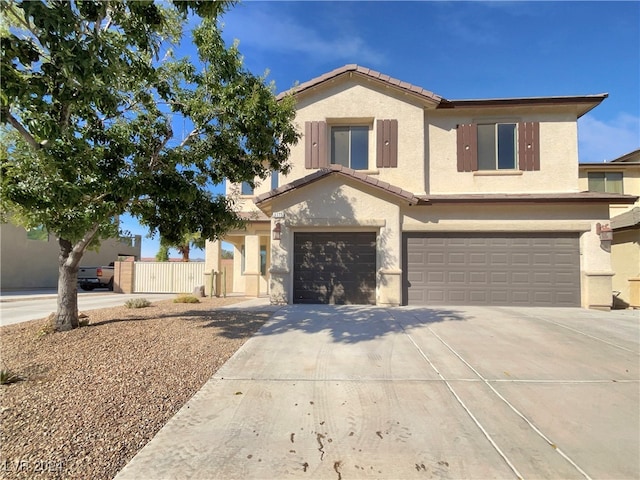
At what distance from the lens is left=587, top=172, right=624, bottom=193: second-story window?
1639 centimetres

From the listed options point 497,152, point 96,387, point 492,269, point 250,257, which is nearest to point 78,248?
point 96,387

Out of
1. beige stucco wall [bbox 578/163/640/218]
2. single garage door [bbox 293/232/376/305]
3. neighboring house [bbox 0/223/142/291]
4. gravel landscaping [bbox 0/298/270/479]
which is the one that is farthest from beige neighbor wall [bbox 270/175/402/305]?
neighboring house [bbox 0/223/142/291]

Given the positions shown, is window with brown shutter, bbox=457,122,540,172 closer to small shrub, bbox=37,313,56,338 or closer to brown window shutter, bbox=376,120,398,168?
brown window shutter, bbox=376,120,398,168

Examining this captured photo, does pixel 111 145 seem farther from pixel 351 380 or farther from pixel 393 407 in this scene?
pixel 393 407

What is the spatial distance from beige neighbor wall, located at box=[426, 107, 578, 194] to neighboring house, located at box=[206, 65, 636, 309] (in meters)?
0.03

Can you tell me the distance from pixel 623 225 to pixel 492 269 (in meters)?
5.68

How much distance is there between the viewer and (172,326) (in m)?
7.40

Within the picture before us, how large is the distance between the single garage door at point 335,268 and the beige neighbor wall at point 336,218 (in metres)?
0.22

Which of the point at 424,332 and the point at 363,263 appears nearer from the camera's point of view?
the point at 424,332

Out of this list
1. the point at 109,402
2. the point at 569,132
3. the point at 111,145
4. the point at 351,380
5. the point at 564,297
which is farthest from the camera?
the point at 569,132

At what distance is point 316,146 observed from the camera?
39.7 feet

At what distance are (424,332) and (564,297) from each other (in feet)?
21.6

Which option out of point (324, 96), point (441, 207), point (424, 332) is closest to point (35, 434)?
point (424, 332)

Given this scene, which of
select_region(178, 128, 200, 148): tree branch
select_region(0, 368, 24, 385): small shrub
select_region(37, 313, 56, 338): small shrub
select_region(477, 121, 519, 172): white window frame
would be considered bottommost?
select_region(0, 368, 24, 385): small shrub
